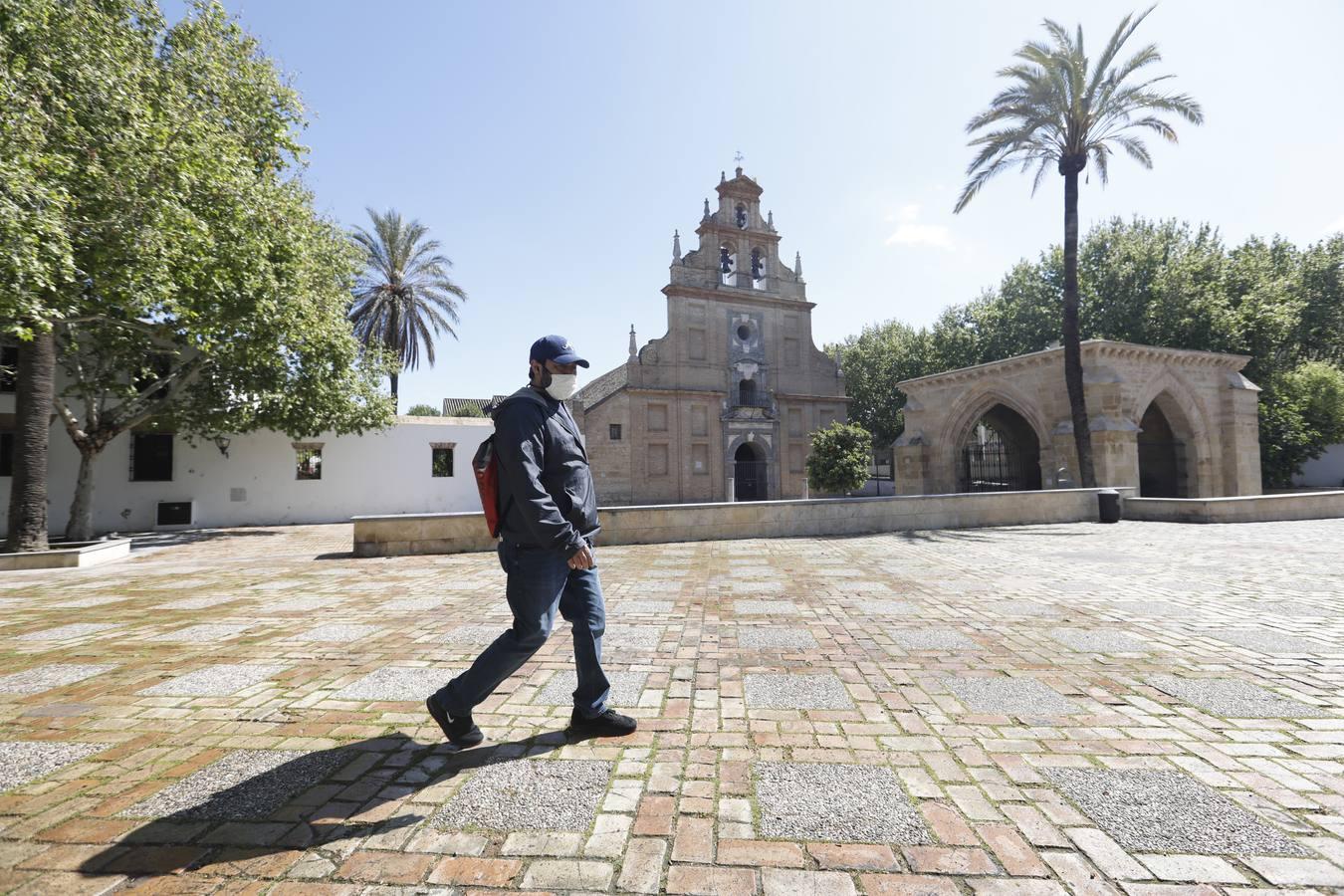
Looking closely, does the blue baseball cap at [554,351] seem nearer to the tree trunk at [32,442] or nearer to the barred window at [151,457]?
the tree trunk at [32,442]

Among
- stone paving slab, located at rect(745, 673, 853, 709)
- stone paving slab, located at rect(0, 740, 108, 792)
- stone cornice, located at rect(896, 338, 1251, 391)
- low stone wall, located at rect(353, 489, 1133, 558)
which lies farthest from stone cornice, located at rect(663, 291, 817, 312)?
stone paving slab, located at rect(0, 740, 108, 792)

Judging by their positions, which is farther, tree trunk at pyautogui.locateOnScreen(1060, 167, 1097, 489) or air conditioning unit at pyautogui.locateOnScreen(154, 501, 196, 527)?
air conditioning unit at pyautogui.locateOnScreen(154, 501, 196, 527)

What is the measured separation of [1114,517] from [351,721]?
17069mm

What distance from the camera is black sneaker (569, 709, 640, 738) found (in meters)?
2.73

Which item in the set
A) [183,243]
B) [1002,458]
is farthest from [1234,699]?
[1002,458]

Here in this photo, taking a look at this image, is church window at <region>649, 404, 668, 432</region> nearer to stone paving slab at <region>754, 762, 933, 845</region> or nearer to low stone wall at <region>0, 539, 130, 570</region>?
low stone wall at <region>0, 539, 130, 570</region>

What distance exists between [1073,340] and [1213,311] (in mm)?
14654

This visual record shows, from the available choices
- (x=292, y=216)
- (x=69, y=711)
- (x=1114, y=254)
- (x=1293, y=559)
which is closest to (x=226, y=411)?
(x=292, y=216)

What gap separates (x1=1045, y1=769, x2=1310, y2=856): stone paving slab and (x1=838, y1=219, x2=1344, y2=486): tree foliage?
106 ft

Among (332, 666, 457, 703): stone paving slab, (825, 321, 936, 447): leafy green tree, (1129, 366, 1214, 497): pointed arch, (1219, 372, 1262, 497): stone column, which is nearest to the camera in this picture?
(332, 666, 457, 703): stone paving slab

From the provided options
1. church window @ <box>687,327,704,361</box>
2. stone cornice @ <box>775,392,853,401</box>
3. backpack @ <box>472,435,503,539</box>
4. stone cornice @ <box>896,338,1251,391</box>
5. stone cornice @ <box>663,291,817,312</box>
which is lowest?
backpack @ <box>472,435,503,539</box>

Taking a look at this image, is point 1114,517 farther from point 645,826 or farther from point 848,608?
point 645,826

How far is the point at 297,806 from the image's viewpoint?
2.12m

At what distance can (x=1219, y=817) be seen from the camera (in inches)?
77.8
